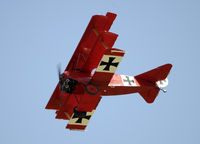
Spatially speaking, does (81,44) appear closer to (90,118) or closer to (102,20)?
(102,20)

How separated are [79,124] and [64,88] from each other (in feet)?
7.80

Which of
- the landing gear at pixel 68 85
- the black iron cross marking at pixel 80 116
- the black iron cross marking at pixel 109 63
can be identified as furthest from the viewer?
the black iron cross marking at pixel 80 116

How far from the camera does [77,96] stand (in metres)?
19.1

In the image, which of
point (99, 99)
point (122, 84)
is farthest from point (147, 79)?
point (99, 99)

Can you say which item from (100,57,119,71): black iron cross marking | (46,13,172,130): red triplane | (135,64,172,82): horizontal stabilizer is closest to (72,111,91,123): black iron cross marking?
(46,13,172,130): red triplane

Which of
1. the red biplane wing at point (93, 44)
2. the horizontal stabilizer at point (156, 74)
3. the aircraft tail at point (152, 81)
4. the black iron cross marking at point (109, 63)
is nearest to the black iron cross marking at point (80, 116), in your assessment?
the red biplane wing at point (93, 44)

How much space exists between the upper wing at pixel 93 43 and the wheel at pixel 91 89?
1.07 metres

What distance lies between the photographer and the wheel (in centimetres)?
1744

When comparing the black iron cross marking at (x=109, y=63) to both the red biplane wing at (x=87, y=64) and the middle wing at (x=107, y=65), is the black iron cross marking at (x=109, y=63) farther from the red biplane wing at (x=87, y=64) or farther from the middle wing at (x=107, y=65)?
the red biplane wing at (x=87, y=64)

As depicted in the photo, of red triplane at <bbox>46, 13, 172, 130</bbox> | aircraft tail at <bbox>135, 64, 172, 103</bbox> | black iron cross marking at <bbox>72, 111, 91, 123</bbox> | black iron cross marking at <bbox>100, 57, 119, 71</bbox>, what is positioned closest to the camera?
black iron cross marking at <bbox>100, 57, 119, 71</bbox>

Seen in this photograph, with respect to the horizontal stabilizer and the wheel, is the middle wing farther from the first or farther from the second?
the horizontal stabilizer

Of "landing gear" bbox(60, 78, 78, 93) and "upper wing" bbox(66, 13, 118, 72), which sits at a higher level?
"upper wing" bbox(66, 13, 118, 72)

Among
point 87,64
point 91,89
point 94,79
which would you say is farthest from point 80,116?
point 87,64

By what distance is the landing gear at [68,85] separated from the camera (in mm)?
18061
